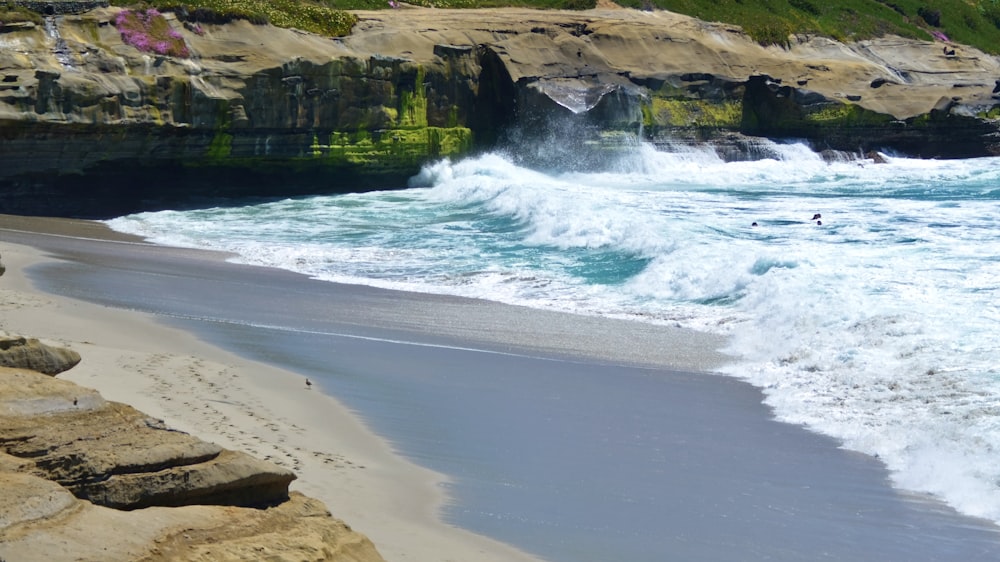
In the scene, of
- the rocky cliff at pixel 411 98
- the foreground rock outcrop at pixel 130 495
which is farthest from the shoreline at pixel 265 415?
the rocky cliff at pixel 411 98

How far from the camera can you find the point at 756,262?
15352 mm

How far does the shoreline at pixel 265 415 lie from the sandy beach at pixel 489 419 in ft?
0.08

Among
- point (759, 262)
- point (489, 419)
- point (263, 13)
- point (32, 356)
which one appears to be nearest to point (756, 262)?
point (759, 262)

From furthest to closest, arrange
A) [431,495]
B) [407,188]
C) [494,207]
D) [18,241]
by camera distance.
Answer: [407,188], [494,207], [18,241], [431,495]

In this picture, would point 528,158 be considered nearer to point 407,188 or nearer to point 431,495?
point 407,188

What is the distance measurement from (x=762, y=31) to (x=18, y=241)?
26.7 meters

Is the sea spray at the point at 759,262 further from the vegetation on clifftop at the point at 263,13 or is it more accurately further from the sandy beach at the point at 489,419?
the vegetation on clifftop at the point at 263,13

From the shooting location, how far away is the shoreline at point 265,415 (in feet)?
21.2

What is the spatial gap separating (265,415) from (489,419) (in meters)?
1.64

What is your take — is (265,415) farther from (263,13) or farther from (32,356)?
(263,13)

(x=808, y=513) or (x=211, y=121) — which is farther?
(x=211, y=121)

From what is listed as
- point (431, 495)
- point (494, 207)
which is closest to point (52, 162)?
point (494, 207)

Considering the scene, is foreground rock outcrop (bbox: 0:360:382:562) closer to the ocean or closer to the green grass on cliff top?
the ocean

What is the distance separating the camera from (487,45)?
3073 cm
